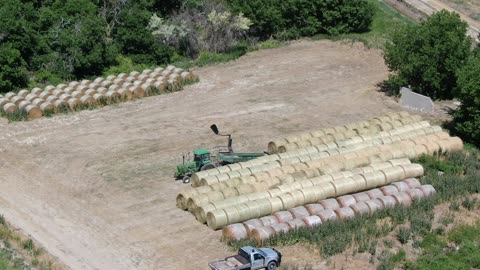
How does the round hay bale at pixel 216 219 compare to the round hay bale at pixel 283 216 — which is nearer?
the round hay bale at pixel 216 219

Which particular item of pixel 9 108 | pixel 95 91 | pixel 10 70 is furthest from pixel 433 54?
pixel 10 70

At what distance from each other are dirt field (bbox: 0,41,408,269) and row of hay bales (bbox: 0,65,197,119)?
830mm

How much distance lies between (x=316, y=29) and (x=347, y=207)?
1228 inches

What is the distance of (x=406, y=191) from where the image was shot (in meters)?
34.7

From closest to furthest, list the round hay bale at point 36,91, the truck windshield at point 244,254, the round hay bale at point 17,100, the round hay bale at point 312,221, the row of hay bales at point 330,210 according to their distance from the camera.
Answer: the truck windshield at point 244,254
the row of hay bales at point 330,210
the round hay bale at point 312,221
the round hay bale at point 17,100
the round hay bale at point 36,91

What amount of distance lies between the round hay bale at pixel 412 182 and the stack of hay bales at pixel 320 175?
0.08 meters

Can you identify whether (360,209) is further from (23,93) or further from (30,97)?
(23,93)

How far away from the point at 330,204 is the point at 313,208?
1035 mm

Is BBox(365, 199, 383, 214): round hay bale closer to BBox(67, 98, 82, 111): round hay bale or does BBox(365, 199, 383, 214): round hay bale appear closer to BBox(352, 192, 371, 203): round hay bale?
BBox(352, 192, 371, 203): round hay bale

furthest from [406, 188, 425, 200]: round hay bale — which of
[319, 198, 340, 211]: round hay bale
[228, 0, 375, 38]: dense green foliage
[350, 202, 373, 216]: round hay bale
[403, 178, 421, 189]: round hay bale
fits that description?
[228, 0, 375, 38]: dense green foliage

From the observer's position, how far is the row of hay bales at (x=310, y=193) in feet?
105

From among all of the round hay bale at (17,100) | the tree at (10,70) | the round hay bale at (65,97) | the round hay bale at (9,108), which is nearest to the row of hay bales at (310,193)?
the round hay bale at (65,97)

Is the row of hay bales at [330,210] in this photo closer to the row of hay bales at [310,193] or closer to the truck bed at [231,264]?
the row of hay bales at [310,193]

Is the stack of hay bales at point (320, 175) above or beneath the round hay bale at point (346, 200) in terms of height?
above
